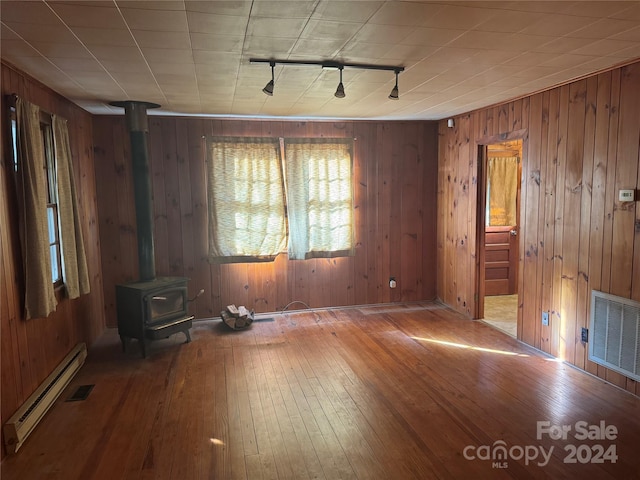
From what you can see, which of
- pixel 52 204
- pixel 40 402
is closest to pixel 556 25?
pixel 52 204

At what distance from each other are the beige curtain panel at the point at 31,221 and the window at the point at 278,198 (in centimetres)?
211

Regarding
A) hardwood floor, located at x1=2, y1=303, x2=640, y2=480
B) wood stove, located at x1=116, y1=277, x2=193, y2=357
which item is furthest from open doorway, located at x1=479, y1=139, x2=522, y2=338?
wood stove, located at x1=116, y1=277, x2=193, y2=357

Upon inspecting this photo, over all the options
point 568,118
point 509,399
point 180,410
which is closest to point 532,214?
point 568,118

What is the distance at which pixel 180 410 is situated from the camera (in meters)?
2.97

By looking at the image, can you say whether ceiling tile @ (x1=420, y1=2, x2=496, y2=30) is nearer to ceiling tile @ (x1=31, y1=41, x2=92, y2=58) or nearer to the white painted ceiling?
the white painted ceiling

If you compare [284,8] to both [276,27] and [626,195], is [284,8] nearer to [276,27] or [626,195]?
[276,27]

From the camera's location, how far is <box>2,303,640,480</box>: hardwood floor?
235cm

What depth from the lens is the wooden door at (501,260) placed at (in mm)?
5996

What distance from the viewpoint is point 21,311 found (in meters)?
2.78

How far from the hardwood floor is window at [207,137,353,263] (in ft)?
3.93

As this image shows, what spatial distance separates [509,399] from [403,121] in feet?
11.4

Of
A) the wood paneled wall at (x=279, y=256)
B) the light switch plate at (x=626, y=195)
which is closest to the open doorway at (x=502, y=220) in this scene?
the wood paneled wall at (x=279, y=256)

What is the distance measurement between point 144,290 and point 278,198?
6.05 feet

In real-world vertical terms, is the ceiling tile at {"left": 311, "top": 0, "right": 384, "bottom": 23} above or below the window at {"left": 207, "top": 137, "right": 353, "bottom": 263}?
above
